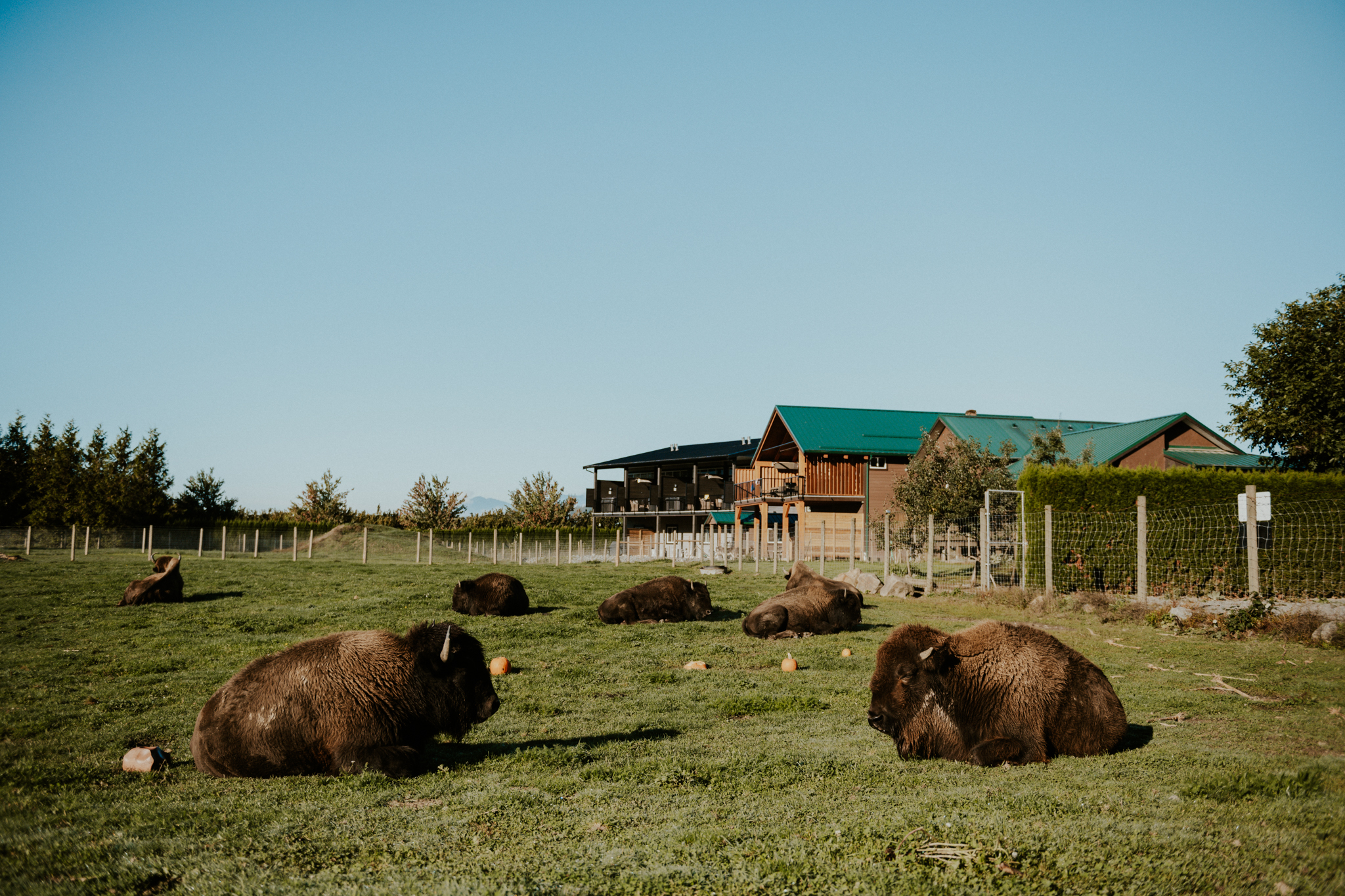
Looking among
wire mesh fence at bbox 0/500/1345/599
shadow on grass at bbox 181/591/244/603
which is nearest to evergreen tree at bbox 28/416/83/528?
wire mesh fence at bbox 0/500/1345/599

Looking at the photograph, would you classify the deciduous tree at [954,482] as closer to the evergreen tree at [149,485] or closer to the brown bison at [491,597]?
the brown bison at [491,597]

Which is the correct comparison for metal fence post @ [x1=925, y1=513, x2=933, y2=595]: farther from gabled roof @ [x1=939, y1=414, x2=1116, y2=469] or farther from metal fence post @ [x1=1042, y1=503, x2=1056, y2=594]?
gabled roof @ [x1=939, y1=414, x2=1116, y2=469]

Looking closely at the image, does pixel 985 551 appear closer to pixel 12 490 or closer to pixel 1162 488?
pixel 1162 488

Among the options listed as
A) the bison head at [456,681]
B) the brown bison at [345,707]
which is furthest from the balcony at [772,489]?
the brown bison at [345,707]

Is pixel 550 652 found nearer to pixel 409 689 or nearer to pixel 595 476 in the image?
pixel 409 689

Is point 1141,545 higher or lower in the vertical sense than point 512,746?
higher

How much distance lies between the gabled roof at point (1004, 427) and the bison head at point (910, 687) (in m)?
39.1

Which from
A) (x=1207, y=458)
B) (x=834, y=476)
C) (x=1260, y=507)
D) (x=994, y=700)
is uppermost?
(x=1207, y=458)

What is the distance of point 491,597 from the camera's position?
60.8ft

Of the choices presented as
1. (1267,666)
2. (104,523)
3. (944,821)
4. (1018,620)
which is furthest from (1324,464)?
(104,523)

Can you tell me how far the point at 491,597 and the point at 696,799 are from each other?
1335 cm

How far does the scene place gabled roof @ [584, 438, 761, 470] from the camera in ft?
224

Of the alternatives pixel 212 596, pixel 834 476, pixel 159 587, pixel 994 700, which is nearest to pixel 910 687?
pixel 994 700

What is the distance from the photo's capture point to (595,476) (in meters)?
75.1
